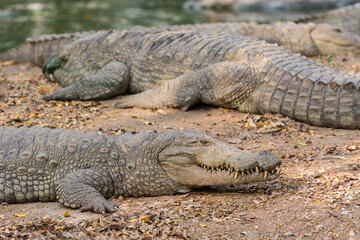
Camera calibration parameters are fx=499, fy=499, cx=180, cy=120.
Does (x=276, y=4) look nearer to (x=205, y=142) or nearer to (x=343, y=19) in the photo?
(x=343, y=19)

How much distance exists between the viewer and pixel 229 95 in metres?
7.34

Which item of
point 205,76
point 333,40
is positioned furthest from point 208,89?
point 333,40

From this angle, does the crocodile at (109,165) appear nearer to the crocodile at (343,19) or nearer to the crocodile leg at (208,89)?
the crocodile leg at (208,89)

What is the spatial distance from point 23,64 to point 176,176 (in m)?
7.39

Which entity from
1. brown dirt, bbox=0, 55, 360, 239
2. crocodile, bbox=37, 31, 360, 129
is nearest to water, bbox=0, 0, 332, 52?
crocodile, bbox=37, 31, 360, 129

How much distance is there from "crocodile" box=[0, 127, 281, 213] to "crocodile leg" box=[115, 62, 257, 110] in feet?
8.08

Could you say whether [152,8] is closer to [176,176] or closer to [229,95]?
[229,95]

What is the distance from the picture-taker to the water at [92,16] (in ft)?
52.4

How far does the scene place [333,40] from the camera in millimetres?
10867

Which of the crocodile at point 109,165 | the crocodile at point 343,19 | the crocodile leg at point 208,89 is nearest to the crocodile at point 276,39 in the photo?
the crocodile at point 343,19

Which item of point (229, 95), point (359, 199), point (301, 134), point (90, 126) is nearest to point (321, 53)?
point (229, 95)

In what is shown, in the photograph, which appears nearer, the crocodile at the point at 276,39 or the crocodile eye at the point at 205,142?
the crocodile eye at the point at 205,142

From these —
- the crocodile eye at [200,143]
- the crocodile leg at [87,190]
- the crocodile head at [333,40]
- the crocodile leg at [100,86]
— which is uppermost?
the crocodile head at [333,40]

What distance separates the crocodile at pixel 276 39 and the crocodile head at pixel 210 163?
19.8 ft
